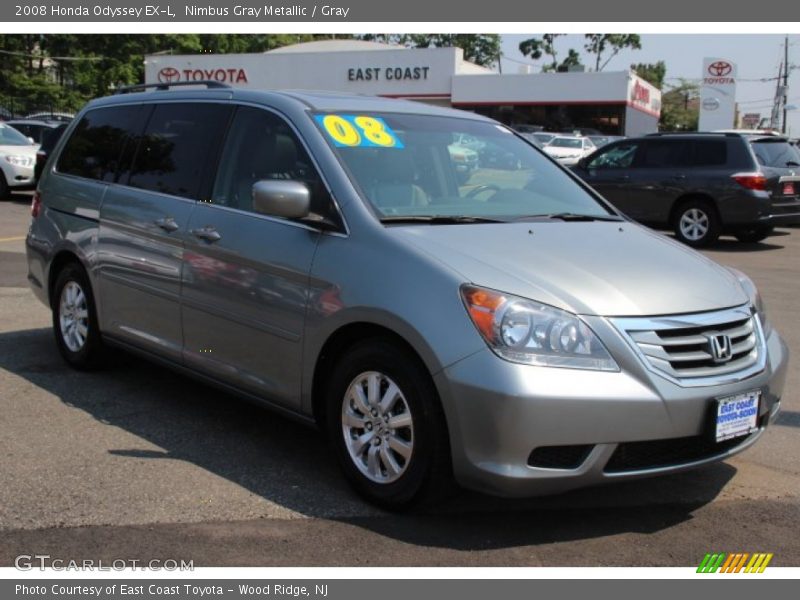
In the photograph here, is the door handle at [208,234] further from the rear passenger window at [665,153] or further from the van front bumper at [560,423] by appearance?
the rear passenger window at [665,153]

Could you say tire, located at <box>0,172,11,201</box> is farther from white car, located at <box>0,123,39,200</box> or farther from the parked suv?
the parked suv

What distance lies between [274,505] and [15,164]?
17.0 metres

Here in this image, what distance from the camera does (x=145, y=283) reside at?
535 cm

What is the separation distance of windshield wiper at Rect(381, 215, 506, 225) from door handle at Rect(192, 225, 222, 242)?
1.06m

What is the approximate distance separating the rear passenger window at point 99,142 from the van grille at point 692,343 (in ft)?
12.0

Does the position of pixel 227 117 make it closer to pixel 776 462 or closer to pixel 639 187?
pixel 776 462

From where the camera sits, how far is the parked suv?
544 inches

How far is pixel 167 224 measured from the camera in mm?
5152

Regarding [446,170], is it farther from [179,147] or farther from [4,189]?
[4,189]

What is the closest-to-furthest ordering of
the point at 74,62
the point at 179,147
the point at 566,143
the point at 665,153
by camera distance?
the point at 179,147 → the point at 665,153 → the point at 566,143 → the point at 74,62

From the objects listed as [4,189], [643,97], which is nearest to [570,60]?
[643,97]

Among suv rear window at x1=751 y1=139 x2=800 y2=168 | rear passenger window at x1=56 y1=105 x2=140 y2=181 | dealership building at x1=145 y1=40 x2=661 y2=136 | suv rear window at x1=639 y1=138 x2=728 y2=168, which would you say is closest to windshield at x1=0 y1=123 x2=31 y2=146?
suv rear window at x1=639 y1=138 x2=728 y2=168

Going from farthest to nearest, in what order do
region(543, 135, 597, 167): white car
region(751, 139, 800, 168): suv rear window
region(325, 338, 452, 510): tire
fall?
region(543, 135, 597, 167): white car → region(751, 139, 800, 168): suv rear window → region(325, 338, 452, 510): tire
